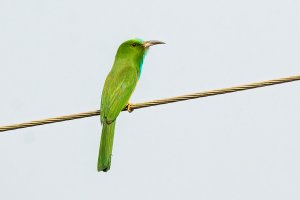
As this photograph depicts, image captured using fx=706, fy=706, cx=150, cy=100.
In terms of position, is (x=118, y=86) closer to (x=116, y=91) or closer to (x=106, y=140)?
(x=116, y=91)

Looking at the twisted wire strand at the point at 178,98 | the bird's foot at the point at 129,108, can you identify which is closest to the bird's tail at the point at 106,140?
the bird's foot at the point at 129,108

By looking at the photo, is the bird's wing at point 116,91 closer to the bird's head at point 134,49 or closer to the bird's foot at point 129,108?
the bird's foot at point 129,108

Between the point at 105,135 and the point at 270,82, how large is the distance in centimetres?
242

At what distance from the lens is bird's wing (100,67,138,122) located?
24.5ft

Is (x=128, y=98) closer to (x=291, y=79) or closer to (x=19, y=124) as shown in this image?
(x=19, y=124)

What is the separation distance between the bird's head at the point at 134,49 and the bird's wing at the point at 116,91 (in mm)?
338

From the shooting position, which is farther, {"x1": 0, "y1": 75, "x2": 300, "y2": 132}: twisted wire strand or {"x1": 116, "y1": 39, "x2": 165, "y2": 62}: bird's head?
{"x1": 116, "y1": 39, "x2": 165, "y2": 62}: bird's head

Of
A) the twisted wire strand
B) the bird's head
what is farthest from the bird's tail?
the bird's head

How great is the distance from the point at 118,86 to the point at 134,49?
107cm

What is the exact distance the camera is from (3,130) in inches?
230

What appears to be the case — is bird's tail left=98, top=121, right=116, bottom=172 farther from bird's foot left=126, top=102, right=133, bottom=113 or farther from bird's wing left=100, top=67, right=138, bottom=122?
bird's foot left=126, top=102, right=133, bottom=113

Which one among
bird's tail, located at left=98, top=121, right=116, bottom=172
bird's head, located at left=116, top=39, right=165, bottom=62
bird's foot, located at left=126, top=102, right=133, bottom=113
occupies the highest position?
bird's head, located at left=116, top=39, right=165, bottom=62

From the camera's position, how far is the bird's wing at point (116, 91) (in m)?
7.47

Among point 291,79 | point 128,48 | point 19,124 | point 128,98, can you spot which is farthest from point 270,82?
point 128,48
